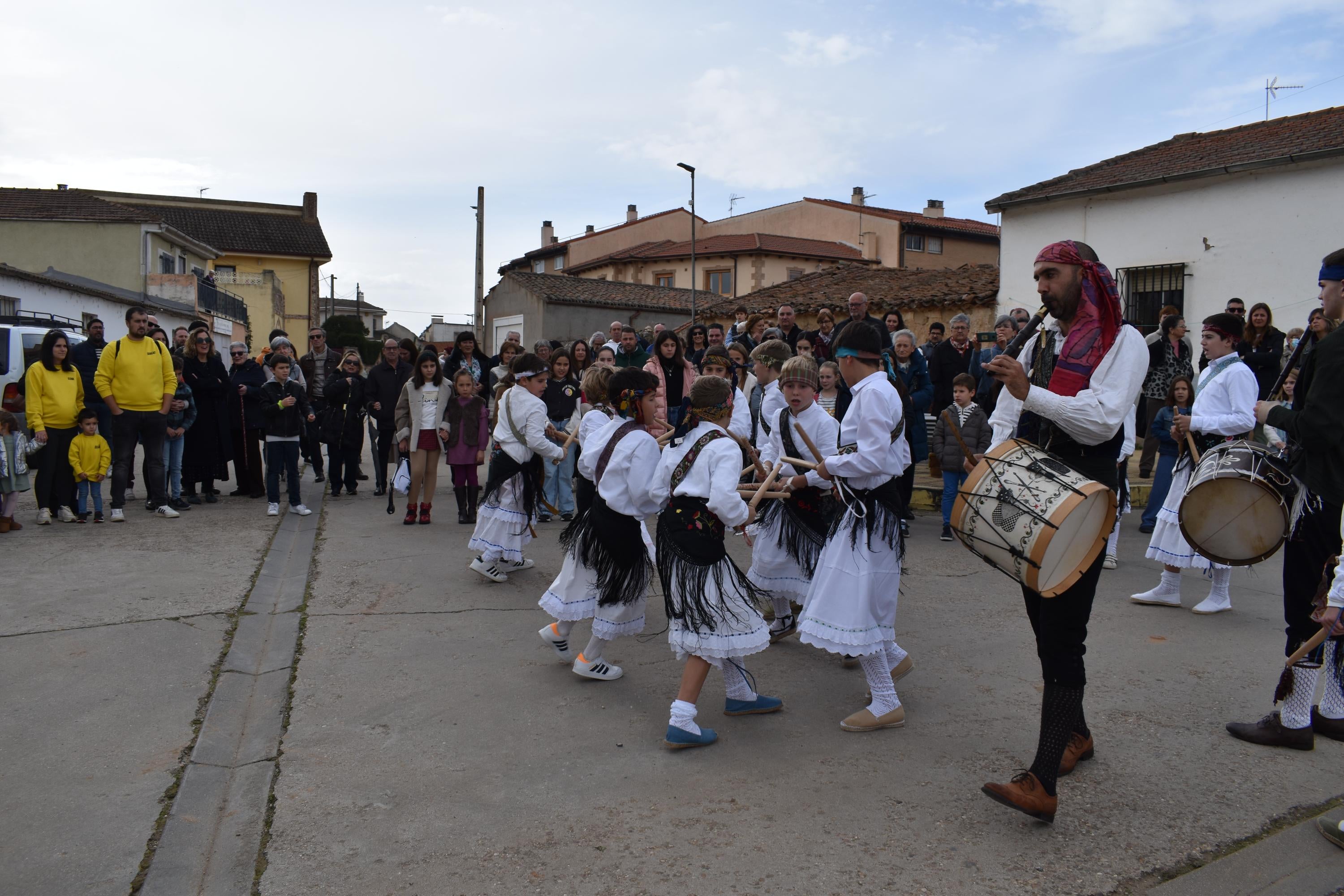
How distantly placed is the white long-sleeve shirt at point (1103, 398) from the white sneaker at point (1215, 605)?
3407 mm

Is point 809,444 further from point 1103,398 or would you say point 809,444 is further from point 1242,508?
point 1242,508

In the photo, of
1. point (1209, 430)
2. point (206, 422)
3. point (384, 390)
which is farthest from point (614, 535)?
point (206, 422)

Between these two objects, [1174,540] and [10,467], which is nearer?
[1174,540]

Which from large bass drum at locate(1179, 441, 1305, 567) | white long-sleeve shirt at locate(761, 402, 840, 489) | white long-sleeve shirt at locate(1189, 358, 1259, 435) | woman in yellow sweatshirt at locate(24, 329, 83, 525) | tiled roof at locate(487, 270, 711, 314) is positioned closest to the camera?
large bass drum at locate(1179, 441, 1305, 567)

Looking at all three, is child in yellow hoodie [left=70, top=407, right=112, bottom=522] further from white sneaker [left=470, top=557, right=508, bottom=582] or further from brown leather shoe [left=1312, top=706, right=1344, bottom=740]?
brown leather shoe [left=1312, top=706, right=1344, bottom=740]

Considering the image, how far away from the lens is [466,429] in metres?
9.45

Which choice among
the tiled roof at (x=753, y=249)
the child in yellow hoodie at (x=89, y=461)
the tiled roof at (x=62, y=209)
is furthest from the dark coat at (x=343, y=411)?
the tiled roof at (x=753, y=249)

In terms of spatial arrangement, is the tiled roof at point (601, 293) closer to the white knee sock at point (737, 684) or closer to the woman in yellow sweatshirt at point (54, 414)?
the woman in yellow sweatshirt at point (54, 414)

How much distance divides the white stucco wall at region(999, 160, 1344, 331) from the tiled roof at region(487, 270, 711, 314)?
2192cm

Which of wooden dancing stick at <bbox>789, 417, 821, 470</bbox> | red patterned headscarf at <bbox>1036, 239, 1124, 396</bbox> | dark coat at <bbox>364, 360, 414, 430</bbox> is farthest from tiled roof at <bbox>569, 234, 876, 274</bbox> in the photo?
red patterned headscarf at <bbox>1036, 239, 1124, 396</bbox>

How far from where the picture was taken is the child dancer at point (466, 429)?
945 cm

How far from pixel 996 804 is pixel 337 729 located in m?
2.87

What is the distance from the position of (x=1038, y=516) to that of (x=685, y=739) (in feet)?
5.84

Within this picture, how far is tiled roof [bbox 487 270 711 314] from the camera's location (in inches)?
1506
